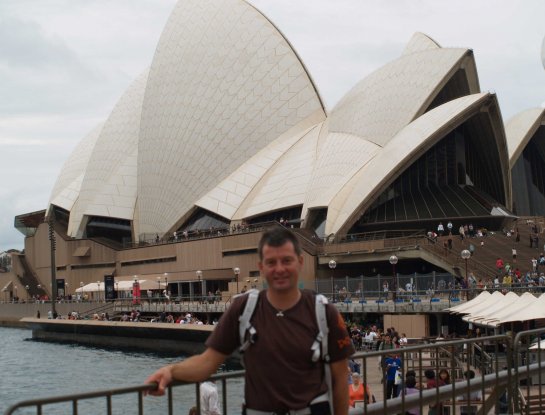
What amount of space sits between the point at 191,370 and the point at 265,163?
44320mm

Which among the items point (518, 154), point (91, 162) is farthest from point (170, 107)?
point (518, 154)

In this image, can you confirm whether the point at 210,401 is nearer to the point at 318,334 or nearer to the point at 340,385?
the point at 340,385

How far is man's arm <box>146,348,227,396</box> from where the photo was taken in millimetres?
3680

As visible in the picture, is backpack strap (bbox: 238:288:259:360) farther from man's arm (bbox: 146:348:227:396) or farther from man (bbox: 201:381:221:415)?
man (bbox: 201:381:221:415)

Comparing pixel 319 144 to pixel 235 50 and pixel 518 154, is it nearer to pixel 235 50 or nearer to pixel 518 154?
pixel 235 50

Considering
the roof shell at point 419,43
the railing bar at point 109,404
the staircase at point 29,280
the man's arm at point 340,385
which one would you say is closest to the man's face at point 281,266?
the man's arm at point 340,385

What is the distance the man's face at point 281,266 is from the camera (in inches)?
144

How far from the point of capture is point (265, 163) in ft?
157

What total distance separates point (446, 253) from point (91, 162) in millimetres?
33701

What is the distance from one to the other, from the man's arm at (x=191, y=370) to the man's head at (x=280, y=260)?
0.40m

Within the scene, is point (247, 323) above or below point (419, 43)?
below

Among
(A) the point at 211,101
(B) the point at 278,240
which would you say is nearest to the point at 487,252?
(A) the point at 211,101

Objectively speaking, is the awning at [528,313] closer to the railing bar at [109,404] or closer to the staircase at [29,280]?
the railing bar at [109,404]

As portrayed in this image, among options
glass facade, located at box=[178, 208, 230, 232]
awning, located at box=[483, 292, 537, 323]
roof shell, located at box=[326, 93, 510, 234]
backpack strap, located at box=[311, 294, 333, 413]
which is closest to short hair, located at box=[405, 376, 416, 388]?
backpack strap, located at box=[311, 294, 333, 413]
